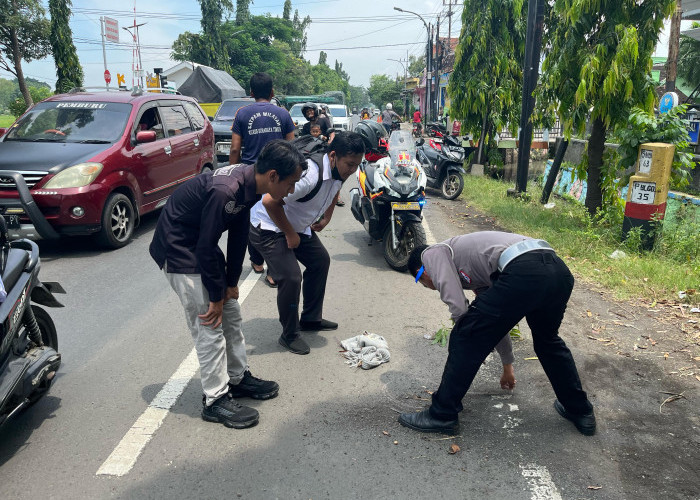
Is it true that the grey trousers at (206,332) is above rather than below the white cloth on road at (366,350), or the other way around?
above

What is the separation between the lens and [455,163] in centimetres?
1192

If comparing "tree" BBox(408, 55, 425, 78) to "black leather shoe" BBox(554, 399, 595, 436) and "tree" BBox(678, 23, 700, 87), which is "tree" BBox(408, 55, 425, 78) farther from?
"black leather shoe" BBox(554, 399, 595, 436)

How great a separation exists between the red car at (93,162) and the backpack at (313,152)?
3599 mm

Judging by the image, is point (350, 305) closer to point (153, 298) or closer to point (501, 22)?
point (153, 298)

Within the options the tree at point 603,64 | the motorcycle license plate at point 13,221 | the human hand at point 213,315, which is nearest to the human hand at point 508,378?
the human hand at point 213,315

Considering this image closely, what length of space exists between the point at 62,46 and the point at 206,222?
29295mm

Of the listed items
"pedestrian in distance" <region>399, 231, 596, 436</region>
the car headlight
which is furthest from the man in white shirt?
the car headlight

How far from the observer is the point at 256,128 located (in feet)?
20.4

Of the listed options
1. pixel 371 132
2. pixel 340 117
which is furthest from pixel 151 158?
pixel 340 117

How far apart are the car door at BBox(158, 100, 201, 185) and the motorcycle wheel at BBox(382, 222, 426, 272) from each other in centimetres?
383

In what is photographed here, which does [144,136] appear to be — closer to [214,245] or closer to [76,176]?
[76,176]

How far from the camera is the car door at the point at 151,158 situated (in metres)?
7.69

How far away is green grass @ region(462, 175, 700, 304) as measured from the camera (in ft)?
18.9

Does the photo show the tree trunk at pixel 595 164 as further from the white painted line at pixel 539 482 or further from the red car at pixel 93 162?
the white painted line at pixel 539 482
